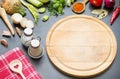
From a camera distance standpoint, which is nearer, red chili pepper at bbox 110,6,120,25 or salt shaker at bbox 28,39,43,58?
salt shaker at bbox 28,39,43,58

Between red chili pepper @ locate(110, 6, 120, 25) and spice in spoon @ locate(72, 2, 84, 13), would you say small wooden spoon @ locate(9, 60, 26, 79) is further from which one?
red chili pepper @ locate(110, 6, 120, 25)

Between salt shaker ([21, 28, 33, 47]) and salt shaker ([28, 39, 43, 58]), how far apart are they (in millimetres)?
34

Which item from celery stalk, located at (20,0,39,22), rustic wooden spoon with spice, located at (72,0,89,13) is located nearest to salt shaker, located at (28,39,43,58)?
celery stalk, located at (20,0,39,22)

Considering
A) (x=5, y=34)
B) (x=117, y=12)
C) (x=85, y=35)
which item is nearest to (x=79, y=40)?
(x=85, y=35)

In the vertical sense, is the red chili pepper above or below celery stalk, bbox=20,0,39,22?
below

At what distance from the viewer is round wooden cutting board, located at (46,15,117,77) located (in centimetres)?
141

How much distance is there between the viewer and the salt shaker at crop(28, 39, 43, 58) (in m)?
1.39

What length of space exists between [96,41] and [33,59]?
1.08 feet

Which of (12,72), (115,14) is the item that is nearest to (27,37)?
(12,72)

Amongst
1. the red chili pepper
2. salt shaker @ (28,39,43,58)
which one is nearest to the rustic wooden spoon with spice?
the red chili pepper

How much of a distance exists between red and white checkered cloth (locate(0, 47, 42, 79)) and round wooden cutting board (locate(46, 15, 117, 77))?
110 mm

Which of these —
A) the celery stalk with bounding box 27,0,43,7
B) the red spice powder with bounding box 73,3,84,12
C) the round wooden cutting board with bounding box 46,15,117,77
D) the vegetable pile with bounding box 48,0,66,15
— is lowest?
the round wooden cutting board with bounding box 46,15,117,77

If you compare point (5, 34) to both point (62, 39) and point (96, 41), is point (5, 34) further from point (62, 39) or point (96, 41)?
point (96, 41)

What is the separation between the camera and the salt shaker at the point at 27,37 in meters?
1.42
